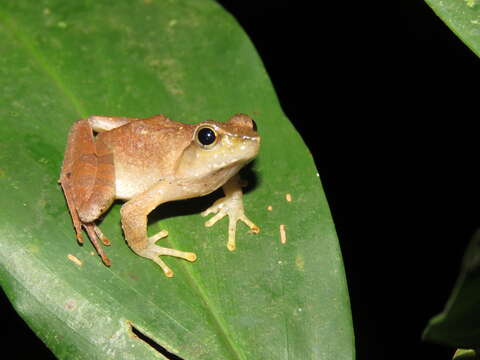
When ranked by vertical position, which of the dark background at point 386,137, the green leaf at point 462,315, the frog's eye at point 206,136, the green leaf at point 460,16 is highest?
the green leaf at point 460,16

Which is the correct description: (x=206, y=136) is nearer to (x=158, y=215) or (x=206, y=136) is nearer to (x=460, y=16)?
(x=158, y=215)

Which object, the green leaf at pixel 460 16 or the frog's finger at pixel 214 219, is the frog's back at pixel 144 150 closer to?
the frog's finger at pixel 214 219

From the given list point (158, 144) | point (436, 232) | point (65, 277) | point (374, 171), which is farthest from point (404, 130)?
point (65, 277)

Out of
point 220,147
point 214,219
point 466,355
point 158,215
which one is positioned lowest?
point 158,215

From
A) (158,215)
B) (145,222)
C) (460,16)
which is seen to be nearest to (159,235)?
(145,222)

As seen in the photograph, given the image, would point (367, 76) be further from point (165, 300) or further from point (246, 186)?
point (165, 300)

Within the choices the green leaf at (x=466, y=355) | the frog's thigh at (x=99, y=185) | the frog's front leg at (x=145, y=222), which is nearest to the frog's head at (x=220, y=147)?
the frog's front leg at (x=145, y=222)
